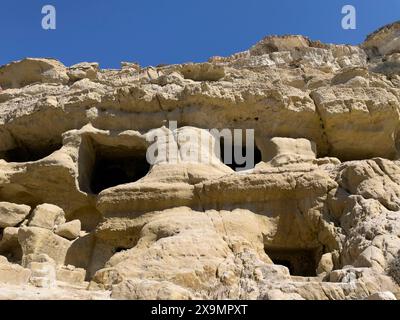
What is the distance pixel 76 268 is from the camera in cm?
1007

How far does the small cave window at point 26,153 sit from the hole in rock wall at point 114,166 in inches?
59.7

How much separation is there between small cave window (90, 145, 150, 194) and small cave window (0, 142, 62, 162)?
5.01 ft

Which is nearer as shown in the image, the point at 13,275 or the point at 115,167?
the point at 13,275

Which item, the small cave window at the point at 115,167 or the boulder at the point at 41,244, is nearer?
the boulder at the point at 41,244

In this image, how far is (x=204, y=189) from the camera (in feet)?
32.1

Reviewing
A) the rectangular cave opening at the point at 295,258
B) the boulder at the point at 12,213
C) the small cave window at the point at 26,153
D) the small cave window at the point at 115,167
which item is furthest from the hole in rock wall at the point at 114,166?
the rectangular cave opening at the point at 295,258

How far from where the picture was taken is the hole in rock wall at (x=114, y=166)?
13.4 meters

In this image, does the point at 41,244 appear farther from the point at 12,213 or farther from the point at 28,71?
the point at 28,71

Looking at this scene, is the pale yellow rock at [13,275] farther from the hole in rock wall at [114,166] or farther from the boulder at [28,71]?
the boulder at [28,71]

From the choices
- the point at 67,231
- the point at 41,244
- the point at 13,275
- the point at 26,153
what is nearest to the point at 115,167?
the point at 26,153

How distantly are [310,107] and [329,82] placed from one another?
9.95 ft

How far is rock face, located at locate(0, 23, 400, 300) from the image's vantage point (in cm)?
694

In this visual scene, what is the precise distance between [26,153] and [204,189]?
7.22 m
